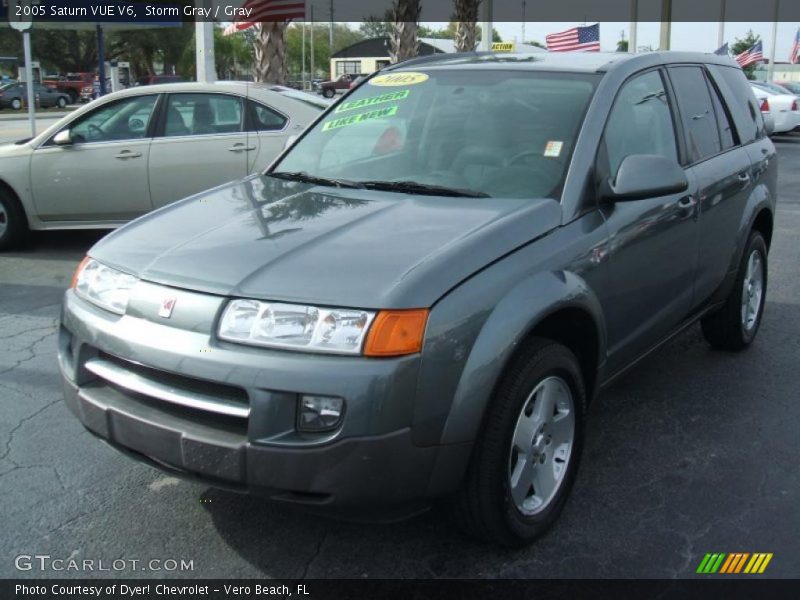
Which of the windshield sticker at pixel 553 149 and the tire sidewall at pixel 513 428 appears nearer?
the tire sidewall at pixel 513 428

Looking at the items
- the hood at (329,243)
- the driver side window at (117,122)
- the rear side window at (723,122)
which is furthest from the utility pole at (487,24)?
the hood at (329,243)

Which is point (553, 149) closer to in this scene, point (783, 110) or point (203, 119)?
point (203, 119)

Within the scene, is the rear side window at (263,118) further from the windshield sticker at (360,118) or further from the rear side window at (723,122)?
the rear side window at (723,122)

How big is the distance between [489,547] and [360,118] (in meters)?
2.20

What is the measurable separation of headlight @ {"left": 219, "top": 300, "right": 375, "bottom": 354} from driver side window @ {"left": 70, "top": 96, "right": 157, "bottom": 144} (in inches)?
229

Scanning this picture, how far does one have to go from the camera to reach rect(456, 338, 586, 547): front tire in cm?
274

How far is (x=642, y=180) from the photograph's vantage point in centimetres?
333

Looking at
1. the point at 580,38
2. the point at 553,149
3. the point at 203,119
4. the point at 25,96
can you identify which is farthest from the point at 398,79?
the point at 25,96

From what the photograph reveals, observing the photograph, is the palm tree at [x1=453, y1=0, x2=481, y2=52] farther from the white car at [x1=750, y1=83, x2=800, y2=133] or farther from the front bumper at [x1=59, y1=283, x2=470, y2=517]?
the front bumper at [x1=59, y1=283, x2=470, y2=517]

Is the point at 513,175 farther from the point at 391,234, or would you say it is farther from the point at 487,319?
the point at 487,319

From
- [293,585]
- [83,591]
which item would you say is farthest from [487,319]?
[83,591]

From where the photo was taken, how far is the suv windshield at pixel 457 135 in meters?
3.47

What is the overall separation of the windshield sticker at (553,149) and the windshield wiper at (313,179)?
31.9 inches

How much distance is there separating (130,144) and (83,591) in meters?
5.75
